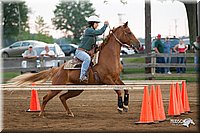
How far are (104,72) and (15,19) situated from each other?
3976cm

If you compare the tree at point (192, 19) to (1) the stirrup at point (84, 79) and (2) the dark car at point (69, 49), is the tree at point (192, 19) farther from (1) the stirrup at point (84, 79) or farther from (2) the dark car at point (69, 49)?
(1) the stirrup at point (84, 79)

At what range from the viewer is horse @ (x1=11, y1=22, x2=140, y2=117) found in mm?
12320

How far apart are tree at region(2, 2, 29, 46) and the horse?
3422cm

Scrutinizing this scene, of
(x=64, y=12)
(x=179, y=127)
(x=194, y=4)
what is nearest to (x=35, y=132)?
(x=179, y=127)

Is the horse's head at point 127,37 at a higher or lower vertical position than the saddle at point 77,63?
higher

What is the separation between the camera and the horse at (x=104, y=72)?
485 inches

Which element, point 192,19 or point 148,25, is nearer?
point 148,25

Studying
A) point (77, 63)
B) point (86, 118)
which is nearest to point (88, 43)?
point (77, 63)

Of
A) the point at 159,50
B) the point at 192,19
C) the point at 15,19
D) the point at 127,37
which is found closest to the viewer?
the point at 127,37

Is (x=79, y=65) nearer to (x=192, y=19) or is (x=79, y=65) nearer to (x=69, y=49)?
(x=192, y=19)

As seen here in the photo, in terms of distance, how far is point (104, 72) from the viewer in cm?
1234

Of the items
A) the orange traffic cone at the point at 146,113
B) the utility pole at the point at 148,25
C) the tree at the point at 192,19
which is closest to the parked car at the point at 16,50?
the tree at the point at 192,19

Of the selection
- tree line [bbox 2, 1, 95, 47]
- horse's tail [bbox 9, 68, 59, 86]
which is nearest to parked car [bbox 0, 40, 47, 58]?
tree line [bbox 2, 1, 95, 47]

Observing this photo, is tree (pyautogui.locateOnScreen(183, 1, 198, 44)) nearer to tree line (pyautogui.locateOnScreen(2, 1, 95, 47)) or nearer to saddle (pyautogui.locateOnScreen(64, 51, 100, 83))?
saddle (pyautogui.locateOnScreen(64, 51, 100, 83))
